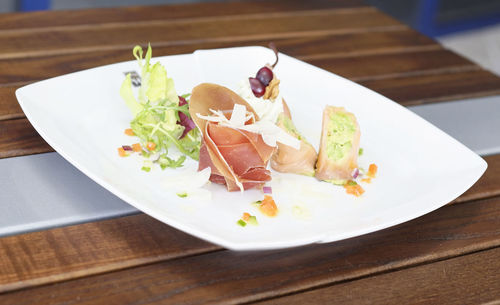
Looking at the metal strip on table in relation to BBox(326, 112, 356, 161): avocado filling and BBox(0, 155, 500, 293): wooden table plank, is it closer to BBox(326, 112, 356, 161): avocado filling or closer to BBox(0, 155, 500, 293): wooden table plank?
BBox(0, 155, 500, 293): wooden table plank

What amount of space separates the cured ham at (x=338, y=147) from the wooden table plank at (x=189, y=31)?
2.44ft

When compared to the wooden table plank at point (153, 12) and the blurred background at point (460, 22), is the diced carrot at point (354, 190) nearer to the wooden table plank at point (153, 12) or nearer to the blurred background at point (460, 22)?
the wooden table plank at point (153, 12)

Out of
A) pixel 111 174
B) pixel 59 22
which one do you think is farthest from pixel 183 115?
pixel 59 22

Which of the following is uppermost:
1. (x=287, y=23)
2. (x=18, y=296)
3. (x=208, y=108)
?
(x=287, y=23)

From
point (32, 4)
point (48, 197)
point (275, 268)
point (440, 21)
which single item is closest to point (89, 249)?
point (48, 197)

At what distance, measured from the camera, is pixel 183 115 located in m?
1.36

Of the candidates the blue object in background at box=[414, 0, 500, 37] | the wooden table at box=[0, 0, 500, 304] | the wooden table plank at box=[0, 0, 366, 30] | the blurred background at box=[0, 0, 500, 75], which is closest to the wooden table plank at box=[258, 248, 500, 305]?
the wooden table at box=[0, 0, 500, 304]

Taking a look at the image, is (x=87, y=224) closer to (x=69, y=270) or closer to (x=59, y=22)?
(x=69, y=270)

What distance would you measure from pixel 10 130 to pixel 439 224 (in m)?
0.88

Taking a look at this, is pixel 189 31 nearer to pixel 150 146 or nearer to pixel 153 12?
pixel 153 12

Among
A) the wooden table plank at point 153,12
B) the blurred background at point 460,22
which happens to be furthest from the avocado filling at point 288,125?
the blurred background at point 460,22

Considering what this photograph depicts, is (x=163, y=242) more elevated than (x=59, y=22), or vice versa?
(x=59, y=22)

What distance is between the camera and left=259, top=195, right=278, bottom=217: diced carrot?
1128 millimetres

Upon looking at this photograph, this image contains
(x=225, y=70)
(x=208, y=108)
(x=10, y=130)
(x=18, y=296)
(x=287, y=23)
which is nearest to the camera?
(x=18, y=296)
